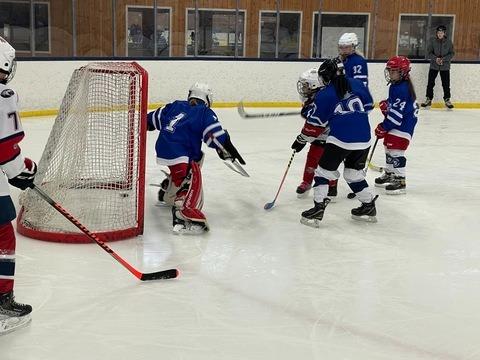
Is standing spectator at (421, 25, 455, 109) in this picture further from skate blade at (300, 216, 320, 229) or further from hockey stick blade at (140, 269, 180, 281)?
hockey stick blade at (140, 269, 180, 281)

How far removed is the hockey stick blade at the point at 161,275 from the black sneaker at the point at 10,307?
51cm

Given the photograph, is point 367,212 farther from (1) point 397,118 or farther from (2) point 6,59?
(2) point 6,59

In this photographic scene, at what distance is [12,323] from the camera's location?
2053 mm

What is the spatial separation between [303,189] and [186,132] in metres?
0.99

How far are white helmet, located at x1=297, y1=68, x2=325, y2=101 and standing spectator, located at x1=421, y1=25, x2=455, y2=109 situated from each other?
5315 mm

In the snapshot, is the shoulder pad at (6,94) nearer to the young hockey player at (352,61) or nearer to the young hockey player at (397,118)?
the young hockey player at (397,118)

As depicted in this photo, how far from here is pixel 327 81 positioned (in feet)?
10.6

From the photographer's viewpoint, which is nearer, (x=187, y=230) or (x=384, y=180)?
(x=187, y=230)

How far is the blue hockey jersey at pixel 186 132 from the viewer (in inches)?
126

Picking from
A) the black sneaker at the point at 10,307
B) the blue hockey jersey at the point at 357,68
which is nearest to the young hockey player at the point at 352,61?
the blue hockey jersey at the point at 357,68

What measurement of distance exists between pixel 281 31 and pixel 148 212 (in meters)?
5.77

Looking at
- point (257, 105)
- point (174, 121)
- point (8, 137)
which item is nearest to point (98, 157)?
point (174, 121)

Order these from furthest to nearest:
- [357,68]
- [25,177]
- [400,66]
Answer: [357,68], [400,66], [25,177]

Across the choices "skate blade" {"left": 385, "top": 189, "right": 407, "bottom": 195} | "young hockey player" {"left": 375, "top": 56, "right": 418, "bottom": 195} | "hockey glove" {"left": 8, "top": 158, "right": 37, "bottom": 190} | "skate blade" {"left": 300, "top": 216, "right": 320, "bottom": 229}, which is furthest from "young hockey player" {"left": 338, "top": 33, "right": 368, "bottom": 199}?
"hockey glove" {"left": 8, "top": 158, "right": 37, "bottom": 190}
